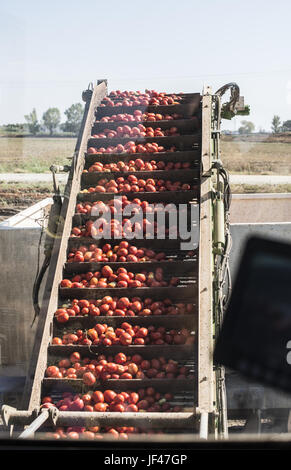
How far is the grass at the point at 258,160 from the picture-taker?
1805 centimetres

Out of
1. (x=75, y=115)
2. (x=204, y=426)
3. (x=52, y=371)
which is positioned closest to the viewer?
(x=204, y=426)

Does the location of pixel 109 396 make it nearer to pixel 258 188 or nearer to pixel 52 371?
pixel 52 371

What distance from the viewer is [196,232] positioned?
3.90 m

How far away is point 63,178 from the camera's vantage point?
604 inches

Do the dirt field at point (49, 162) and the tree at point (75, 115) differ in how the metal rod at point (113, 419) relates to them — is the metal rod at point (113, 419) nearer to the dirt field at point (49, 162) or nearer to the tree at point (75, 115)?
the tree at point (75, 115)

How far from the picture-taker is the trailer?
2848 millimetres

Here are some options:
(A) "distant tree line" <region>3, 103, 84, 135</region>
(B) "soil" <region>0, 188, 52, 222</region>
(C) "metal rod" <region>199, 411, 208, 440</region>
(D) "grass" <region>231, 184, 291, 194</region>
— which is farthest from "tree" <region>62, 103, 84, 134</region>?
(D) "grass" <region>231, 184, 291, 194</region>

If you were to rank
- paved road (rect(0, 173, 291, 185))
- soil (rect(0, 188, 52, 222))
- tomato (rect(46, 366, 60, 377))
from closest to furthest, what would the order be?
tomato (rect(46, 366, 60, 377))
soil (rect(0, 188, 52, 222))
paved road (rect(0, 173, 291, 185))

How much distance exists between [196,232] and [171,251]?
9.2 inches

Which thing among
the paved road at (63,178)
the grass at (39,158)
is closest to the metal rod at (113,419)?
the paved road at (63,178)

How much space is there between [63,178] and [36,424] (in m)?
13.3

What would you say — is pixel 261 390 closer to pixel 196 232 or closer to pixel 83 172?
pixel 196 232

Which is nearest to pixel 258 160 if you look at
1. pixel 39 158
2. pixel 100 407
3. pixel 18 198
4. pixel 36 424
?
pixel 39 158

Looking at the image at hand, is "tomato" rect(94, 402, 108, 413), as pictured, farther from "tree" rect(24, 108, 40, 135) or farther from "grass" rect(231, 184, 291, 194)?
"grass" rect(231, 184, 291, 194)
